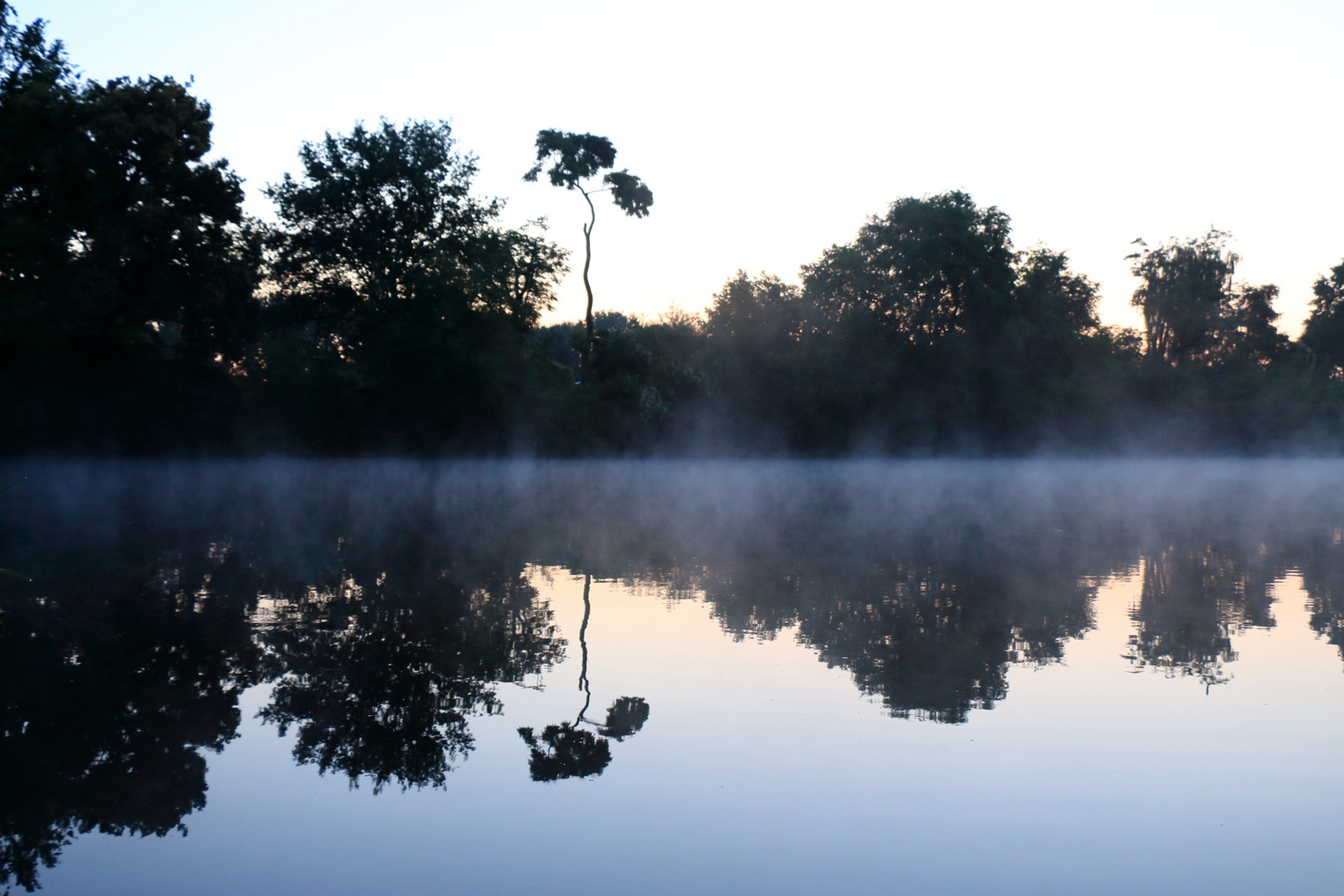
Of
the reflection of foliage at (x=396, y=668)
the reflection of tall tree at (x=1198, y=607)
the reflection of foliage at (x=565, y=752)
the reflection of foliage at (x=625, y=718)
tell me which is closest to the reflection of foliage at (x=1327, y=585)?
the reflection of tall tree at (x=1198, y=607)

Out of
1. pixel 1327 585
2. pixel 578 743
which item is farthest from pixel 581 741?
pixel 1327 585

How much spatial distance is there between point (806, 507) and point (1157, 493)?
453 inches

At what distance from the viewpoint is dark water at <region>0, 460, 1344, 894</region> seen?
3.72 m

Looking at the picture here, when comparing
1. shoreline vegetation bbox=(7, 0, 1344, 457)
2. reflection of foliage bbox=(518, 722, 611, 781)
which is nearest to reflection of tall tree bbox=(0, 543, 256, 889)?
reflection of foliage bbox=(518, 722, 611, 781)

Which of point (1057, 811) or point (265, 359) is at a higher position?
point (265, 359)

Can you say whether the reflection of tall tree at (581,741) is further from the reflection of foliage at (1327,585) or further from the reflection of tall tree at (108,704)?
the reflection of foliage at (1327,585)

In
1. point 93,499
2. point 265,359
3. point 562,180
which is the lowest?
point 93,499

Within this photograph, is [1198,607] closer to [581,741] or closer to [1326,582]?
[1326,582]

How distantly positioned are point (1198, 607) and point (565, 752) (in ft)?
21.0

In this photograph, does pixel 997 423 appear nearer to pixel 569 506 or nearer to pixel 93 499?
pixel 569 506

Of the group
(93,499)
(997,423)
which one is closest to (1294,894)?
(93,499)

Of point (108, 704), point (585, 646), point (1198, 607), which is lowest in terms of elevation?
point (108, 704)

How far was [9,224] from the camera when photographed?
1109 inches

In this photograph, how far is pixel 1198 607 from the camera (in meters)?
8.87
